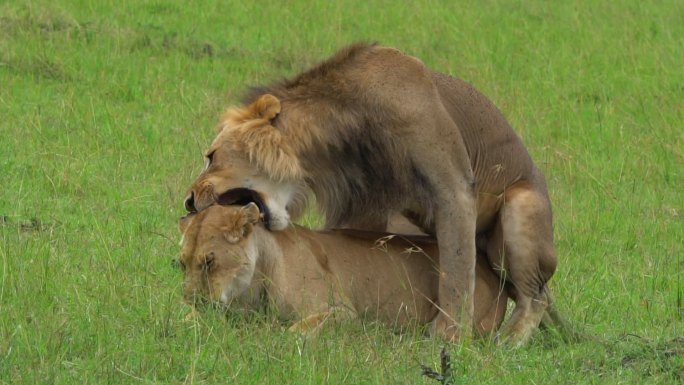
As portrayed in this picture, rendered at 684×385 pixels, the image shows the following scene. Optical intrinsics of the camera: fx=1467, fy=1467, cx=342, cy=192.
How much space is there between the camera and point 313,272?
5.61 metres

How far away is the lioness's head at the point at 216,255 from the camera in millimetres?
5234

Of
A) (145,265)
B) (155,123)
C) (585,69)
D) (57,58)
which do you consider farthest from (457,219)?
(585,69)

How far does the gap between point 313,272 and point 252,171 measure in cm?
45

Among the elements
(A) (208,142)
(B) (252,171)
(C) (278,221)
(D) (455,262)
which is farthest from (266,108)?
(A) (208,142)

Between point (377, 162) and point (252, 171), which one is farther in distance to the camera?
point (377, 162)

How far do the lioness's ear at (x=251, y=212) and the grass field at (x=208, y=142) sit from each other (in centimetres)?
38

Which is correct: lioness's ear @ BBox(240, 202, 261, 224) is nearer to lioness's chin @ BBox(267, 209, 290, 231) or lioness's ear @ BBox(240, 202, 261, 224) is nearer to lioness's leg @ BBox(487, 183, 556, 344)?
lioness's chin @ BBox(267, 209, 290, 231)

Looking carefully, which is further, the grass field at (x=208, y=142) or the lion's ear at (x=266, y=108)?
the lion's ear at (x=266, y=108)

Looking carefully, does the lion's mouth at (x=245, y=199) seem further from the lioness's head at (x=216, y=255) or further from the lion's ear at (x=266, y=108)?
the lion's ear at (x=266, y=108)

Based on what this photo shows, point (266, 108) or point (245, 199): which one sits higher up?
point (266, 108)

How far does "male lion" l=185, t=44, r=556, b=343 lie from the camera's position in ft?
18.5

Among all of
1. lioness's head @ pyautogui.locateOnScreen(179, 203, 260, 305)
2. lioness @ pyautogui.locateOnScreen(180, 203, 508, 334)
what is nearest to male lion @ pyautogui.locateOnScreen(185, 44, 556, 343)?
lioness @ pyautogui.locateOnScreen(180, 203, 508, 334)

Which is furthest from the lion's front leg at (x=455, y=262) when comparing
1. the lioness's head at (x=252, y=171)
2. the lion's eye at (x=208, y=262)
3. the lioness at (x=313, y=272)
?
the lion's eye at (x=208, y=262)

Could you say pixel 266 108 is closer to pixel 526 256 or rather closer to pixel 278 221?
pixel 278 221
